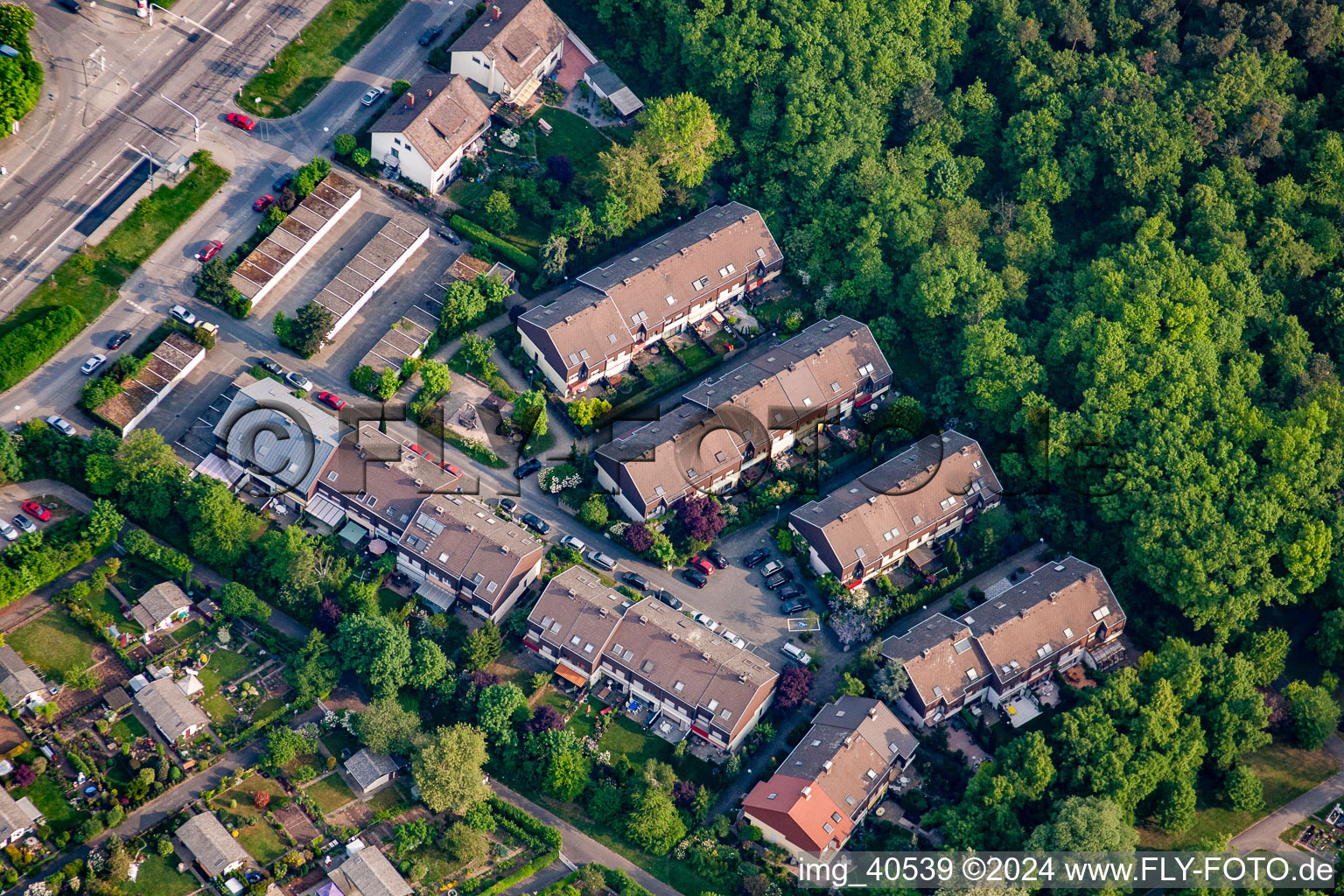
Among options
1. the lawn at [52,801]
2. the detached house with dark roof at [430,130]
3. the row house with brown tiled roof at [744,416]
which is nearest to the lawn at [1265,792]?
the row house with brown tiled roof at [744,416]

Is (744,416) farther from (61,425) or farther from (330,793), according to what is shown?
(61,425)

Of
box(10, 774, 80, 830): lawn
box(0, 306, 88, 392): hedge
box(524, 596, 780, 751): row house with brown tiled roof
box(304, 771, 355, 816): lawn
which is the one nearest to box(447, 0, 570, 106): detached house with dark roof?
box(0, 306, 88, 392): hedge

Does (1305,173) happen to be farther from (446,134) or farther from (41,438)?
(41,438)

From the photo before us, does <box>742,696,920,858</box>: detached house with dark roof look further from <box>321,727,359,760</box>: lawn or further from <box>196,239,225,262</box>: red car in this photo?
<box>196,239,225,262</box>: red car

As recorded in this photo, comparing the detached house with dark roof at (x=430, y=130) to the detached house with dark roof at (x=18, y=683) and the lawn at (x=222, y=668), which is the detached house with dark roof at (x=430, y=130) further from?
the detached house with dark roof at (x=18, y=683)

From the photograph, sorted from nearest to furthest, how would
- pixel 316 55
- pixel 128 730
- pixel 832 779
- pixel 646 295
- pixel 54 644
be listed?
pixel 128 730
pixel 832 779
pixel 54 644
pixel 646 295
pixel 316 55

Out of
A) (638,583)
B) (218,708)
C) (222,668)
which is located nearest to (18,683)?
(218,708)

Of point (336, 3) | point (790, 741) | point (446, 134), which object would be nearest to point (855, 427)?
point (790, 741)
